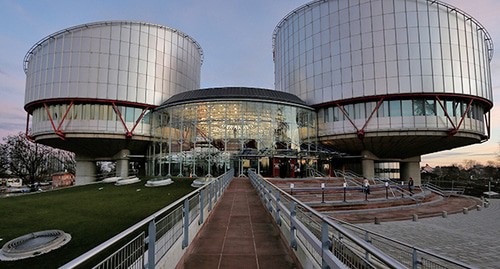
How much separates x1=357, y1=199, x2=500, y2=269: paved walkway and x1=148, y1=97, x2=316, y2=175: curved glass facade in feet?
61.4

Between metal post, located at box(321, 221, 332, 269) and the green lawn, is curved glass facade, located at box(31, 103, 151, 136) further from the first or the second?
metal post, located at box(321, 221, 332, 269)

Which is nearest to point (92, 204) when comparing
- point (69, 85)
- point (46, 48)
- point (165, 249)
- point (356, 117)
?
point (165, 249)

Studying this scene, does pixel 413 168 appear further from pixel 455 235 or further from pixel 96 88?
pixel 96 88

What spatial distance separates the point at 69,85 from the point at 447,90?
5608 cm

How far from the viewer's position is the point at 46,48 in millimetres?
47656

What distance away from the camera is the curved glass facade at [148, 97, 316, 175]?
122ft

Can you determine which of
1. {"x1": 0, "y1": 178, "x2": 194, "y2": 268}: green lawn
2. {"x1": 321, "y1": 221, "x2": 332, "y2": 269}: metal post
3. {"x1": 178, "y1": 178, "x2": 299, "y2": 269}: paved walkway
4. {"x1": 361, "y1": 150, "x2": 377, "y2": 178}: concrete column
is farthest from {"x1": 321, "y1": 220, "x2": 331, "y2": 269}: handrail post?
{"x1": 361, "y1": 150, "x2": 377, "y2": 178}: concrete column

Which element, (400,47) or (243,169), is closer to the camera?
(243,169)

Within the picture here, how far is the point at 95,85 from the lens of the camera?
45.2 m

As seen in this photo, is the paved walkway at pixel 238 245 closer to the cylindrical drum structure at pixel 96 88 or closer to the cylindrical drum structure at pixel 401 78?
the cylindrical drum structure at pixel 401 78

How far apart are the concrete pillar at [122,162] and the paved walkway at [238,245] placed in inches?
1623

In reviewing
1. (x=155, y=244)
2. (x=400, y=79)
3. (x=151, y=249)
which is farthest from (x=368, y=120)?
(x=151, y=249)

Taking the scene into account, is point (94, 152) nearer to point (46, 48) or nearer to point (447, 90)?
point (46, 48)

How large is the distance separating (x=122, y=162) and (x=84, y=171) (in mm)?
7817
